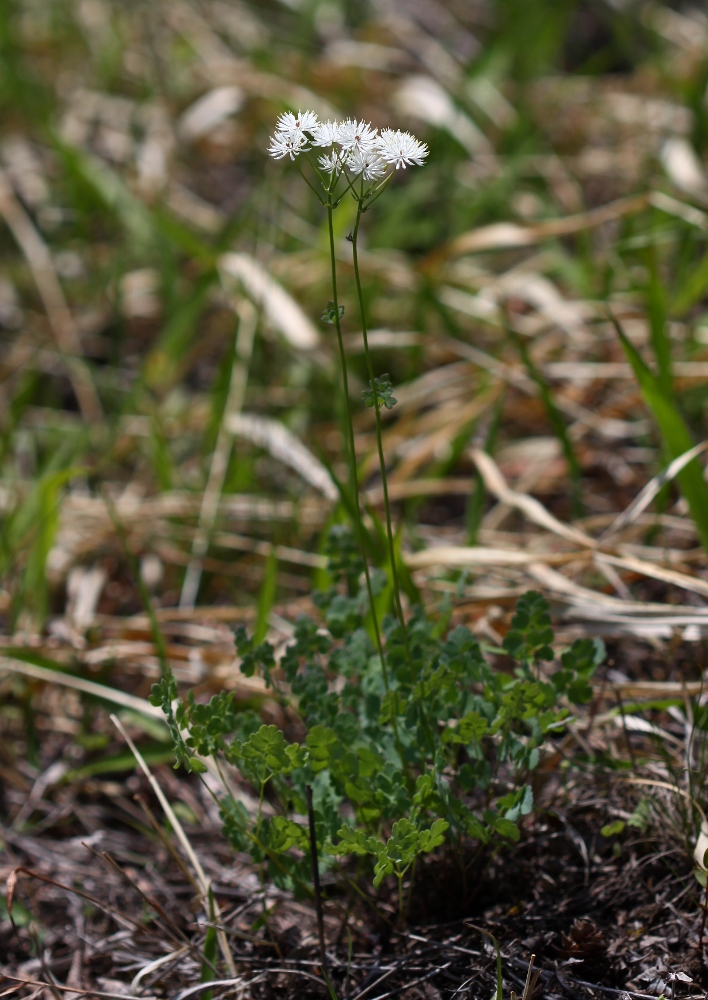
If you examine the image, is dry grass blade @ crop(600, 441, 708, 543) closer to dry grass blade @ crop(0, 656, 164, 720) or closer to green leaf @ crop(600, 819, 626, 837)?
green leaf @ crop(600, 819, 626, 837)

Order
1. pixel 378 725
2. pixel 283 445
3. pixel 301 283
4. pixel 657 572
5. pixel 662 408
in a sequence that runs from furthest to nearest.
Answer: pixel 301 283, pixel 283 445, pixel 662 408, pixel 657 572, pixel 378 725

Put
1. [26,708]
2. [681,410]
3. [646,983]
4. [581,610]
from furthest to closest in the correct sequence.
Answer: [681,410] < [26,708] < [581,610] < [646,983]

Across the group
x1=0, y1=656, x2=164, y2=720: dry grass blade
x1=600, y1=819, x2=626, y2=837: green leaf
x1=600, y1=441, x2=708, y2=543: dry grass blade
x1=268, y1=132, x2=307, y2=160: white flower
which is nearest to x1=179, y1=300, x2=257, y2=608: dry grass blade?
x1=0, y1=656, x2=164, y2=720: dry grass blade

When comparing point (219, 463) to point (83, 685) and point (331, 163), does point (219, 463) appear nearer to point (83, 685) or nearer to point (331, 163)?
point (83, 685)

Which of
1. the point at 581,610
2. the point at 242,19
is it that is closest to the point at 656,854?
the point at 581,610

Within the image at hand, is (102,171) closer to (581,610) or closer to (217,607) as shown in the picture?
(217,607)

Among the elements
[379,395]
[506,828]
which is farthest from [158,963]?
[379,395]

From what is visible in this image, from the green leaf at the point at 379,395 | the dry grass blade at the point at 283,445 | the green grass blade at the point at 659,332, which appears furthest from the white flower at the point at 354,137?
the dry grass blade at the point at 283,445
